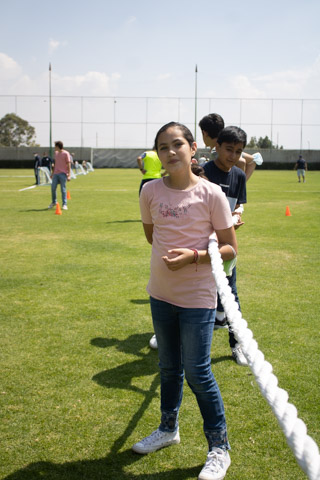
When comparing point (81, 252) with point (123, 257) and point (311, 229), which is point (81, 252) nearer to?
point (123, 257)

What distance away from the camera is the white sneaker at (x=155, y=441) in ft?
9.91

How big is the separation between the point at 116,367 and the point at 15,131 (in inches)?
2896

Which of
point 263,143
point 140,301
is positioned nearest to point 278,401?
point 140,301

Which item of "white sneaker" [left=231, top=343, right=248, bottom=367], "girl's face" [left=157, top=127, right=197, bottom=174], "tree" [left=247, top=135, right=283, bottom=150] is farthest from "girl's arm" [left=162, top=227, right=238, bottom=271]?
"tree" [left=247, top=135, right=283, bottom=150]

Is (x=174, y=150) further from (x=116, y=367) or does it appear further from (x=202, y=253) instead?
(x=116, y=367)

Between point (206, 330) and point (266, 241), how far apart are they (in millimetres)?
8033

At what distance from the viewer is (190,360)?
106 inches

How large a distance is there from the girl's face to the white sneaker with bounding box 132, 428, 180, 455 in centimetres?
175

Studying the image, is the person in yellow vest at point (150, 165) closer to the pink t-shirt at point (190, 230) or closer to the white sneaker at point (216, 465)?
the pink t-shirt at point (190, 230)

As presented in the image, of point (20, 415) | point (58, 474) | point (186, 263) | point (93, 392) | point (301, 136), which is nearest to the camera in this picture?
point (186, 263)

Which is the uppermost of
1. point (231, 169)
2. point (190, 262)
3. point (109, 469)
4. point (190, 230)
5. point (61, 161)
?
point (61, 161)

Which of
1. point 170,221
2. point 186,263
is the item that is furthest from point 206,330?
point 170,221

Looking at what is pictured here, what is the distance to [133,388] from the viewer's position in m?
3.87

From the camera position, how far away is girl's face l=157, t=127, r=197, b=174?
266 cm
